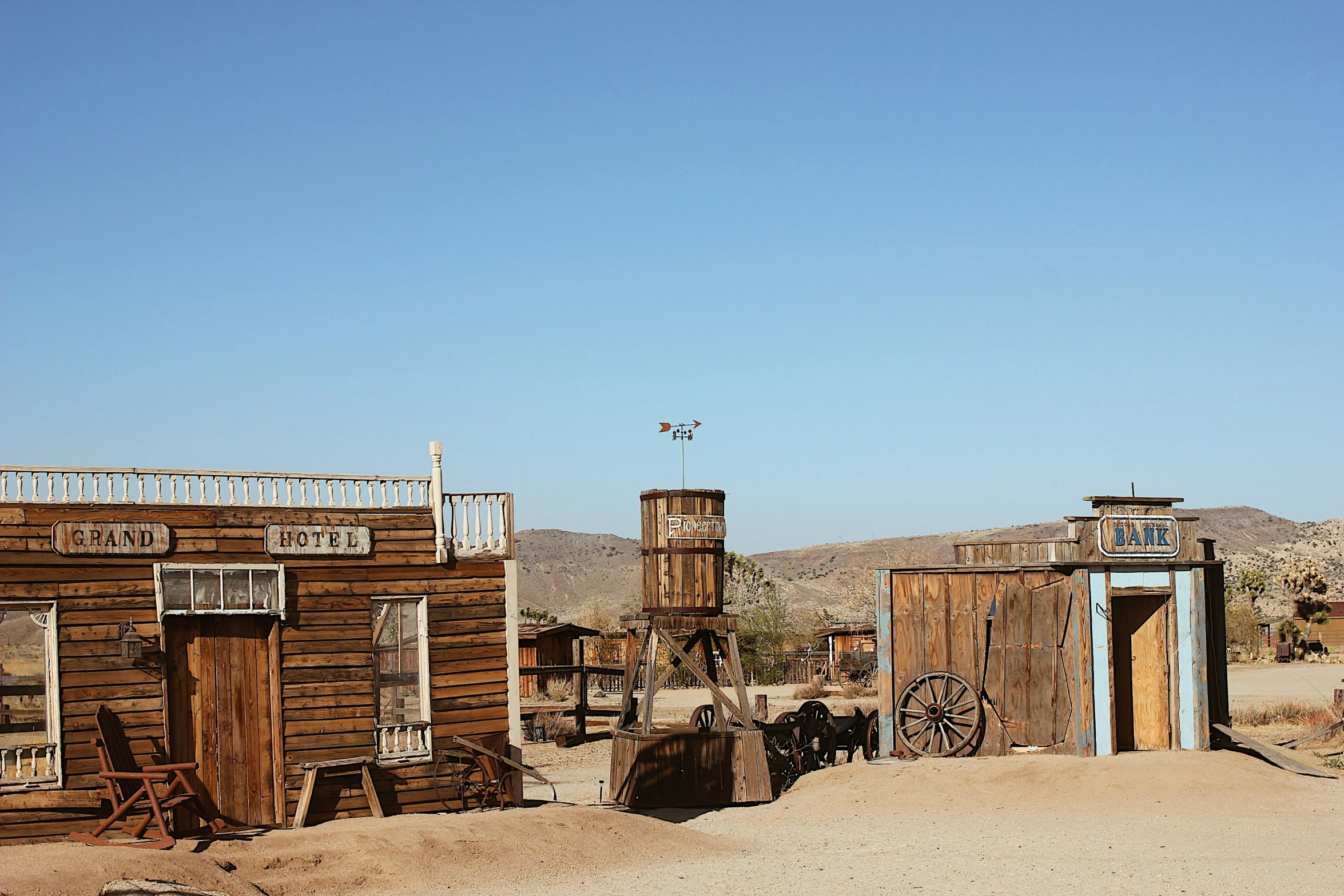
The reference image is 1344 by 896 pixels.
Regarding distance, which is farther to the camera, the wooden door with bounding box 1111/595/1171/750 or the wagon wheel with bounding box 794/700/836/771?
the wagon wheel with bounding box 794/700/836/771

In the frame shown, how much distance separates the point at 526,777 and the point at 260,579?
858 cm

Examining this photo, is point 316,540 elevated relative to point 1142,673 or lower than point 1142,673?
elevated

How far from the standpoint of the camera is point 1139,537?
19562 mm

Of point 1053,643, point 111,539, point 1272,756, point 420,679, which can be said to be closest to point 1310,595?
point 1272,756

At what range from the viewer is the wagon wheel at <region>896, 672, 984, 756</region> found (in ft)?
63.7

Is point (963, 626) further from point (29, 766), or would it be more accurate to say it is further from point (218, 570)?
point (29, 766)

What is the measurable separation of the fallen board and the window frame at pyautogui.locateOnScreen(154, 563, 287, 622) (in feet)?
45.2

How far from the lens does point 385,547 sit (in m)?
16.1

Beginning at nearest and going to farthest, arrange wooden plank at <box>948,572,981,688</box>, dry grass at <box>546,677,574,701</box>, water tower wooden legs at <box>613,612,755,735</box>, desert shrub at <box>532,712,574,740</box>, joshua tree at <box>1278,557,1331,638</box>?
water tower wooden legs at <box>613,612,755,735</box> < wooden plank at <box>948,572,981,688</box> < desert shrub at <box>532,712,574,740</box> < dry grass at <box>546,677,574,701</box> < joshua tree at <box>1278,557,1331,638</box>

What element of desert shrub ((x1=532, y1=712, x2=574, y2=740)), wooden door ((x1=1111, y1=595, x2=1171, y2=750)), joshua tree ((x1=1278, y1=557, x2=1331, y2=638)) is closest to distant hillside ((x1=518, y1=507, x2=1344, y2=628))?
joshua tree ((x1=1278, y1=557, x2=1331, y2=638))

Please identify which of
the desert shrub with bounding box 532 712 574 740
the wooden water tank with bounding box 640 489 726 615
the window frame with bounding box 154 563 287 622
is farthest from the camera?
the desert shrub with bounding box 532 712 574 740

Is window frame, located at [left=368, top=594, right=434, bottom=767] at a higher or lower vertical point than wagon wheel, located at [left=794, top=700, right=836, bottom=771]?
higher

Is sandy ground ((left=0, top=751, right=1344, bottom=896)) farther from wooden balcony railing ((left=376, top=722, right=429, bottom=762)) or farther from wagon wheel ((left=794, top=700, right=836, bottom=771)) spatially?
wagon wheel ((left=794, top=700, right=836, bottom=771))

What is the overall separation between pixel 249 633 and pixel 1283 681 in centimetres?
3531
